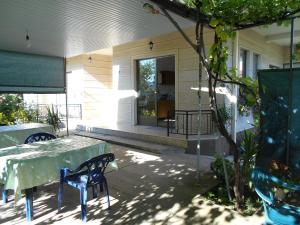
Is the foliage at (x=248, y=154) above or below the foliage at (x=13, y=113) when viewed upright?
below

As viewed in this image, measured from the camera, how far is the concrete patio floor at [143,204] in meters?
2.96

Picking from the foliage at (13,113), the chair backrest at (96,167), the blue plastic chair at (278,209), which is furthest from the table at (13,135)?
the blue plastic chair at (278,209)

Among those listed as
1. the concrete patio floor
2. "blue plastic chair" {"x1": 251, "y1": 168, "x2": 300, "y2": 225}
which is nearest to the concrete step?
the concrete patio floor

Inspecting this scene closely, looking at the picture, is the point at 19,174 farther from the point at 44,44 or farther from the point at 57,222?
the point at 44,44

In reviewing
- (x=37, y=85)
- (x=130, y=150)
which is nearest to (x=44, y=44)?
(x=37, y=85)

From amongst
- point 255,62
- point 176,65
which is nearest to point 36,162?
point 176,65

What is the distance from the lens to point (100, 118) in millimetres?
11297

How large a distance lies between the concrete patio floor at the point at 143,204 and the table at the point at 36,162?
42 cm

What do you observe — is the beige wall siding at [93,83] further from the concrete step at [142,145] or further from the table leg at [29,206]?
the table leg at [29,206]

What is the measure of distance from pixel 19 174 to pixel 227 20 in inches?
119

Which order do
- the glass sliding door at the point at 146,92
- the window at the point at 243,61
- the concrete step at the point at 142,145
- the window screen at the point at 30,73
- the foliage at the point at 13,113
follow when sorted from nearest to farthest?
the concrete step at the point at 142,145, the window screen at the point at 30,73, the window at the point at 243,61, the glass sliding door at the point at 146,92, the foliage at the point at 13,113

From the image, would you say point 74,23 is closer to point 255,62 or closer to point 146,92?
point 146,92

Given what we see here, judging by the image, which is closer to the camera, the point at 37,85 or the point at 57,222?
the point at 57,222

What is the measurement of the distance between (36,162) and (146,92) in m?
5.69
